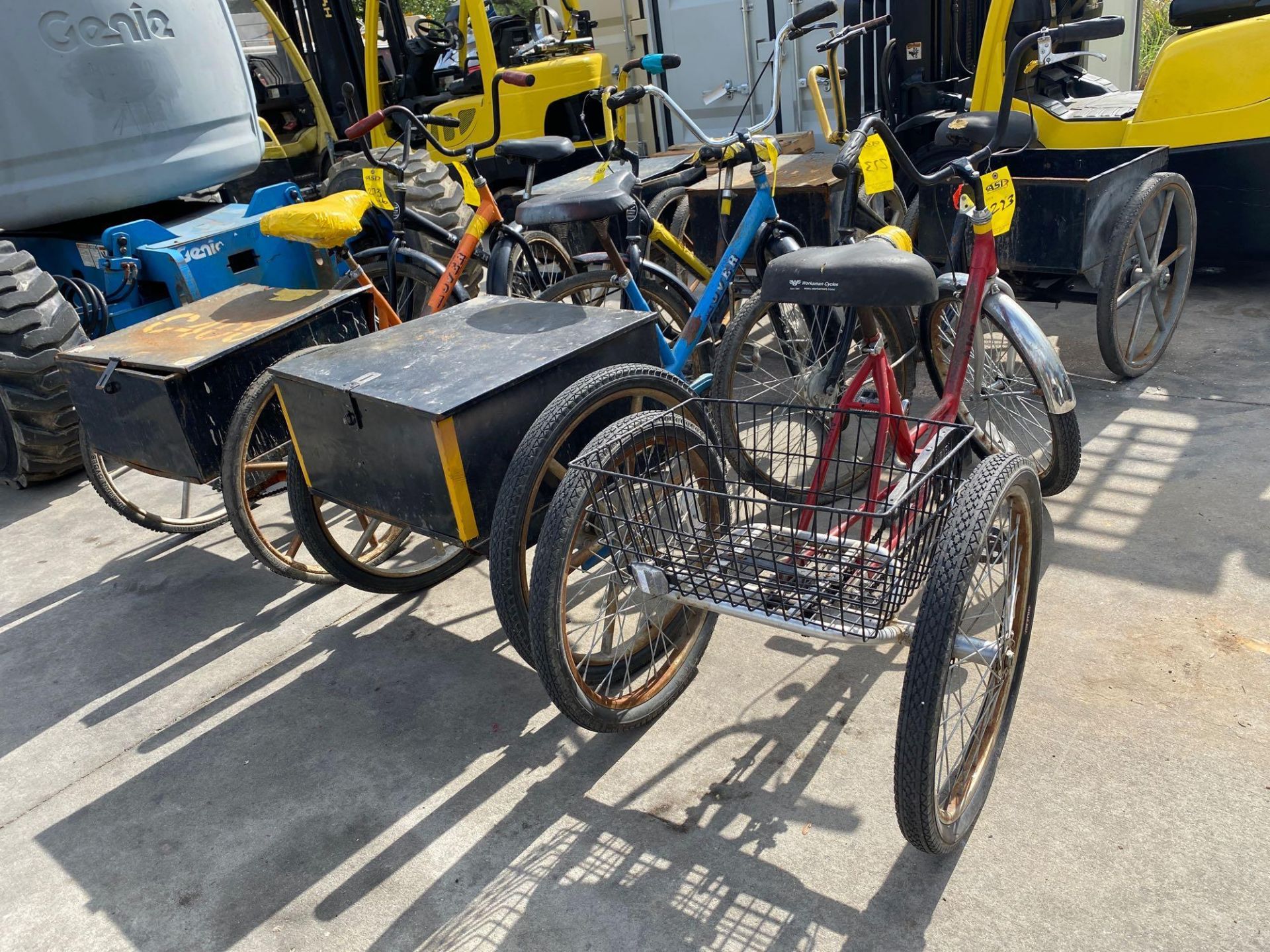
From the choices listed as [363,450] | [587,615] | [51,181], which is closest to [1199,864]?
[587,615]

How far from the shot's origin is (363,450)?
2350mm

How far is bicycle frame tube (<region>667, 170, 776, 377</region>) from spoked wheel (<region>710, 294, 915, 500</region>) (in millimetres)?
177

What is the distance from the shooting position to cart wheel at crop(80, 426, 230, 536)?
3391 mm

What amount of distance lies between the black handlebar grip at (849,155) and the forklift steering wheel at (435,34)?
576 centimetres

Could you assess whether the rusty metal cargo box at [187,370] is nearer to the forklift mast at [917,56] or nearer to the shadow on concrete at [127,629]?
the shadow on concrete at [127,629]

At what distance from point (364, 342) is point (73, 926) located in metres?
1.53

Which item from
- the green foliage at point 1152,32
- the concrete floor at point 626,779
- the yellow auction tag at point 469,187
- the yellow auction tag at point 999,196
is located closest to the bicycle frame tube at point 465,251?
the yellow auction tag at point 469,187

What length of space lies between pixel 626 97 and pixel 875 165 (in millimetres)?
1256

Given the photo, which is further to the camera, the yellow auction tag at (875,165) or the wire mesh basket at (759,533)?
the yellow auction tag at (875,165)

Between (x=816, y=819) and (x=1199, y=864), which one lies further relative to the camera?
(x=816, y=819)

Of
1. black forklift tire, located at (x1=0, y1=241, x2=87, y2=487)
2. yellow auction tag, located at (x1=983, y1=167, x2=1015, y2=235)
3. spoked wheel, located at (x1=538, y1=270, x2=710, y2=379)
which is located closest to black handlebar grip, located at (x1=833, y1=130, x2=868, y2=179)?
yellow auction tag, located at (x1=983, y1=167, x2=1015, y2=235)

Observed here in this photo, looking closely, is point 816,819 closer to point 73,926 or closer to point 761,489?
point 761,489

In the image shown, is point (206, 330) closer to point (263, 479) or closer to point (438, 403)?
point (263, 479)

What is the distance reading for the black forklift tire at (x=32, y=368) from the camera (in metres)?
3.78
